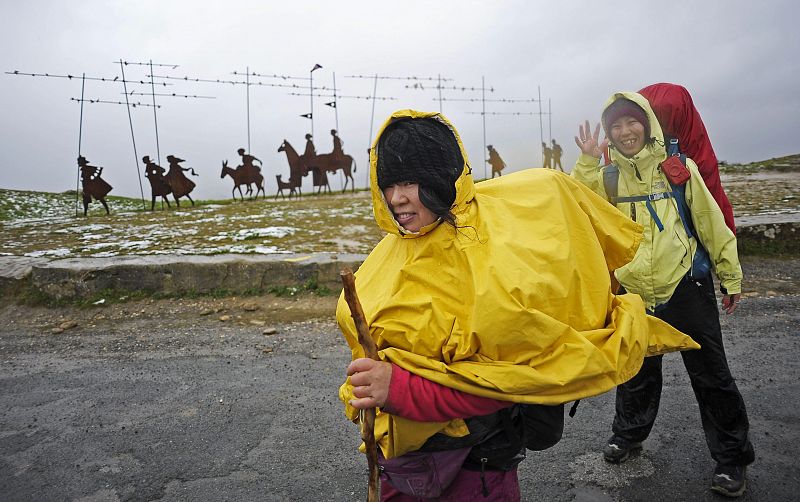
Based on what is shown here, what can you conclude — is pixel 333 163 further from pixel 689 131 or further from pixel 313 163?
pixel 689 131

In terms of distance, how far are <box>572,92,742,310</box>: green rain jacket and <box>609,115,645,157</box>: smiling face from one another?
4 cm

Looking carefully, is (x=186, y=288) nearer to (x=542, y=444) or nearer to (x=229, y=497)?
(x=229, y=497)

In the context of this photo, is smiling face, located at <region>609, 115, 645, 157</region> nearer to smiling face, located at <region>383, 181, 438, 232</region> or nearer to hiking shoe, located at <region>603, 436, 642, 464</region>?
smiling face, located at <region>383, 181, 438, 232</region>

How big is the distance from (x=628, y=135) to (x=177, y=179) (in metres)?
15.8

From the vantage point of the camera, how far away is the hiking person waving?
107 inches

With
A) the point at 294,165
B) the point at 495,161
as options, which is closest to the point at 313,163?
the point at 294,165

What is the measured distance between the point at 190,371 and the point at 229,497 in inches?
80.8

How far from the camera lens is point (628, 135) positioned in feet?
9.09

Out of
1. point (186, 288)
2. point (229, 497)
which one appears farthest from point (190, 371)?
point (186, 288)

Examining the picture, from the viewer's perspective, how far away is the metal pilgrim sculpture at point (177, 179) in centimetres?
1579

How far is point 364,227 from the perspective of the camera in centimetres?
1070

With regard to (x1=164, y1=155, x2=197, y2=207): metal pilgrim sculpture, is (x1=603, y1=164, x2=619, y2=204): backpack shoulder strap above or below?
below

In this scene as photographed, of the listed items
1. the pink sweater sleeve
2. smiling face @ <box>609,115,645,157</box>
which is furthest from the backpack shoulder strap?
the pink sweater sleeve

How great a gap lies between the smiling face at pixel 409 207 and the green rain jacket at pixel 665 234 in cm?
159
